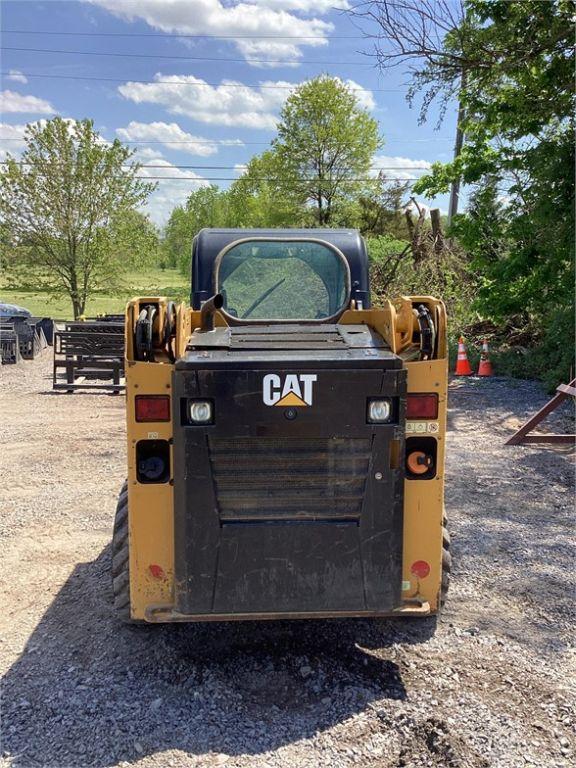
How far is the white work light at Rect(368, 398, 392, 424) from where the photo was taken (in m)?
3.01

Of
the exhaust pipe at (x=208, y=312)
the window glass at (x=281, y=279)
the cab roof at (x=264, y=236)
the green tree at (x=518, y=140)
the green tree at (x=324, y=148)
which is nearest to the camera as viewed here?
the exhaust pipe at (x=208, y=312)

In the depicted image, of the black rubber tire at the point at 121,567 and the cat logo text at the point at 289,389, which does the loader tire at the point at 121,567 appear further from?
the cat logo text at the point at 289,389

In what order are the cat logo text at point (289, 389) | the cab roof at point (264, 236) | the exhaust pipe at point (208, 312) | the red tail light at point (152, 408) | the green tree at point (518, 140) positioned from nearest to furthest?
the cat logo text at point (289, 389)
the red tail light at point (152, 408)
the exhaust pipe at point (208, 312)
the cab roof at point (264, 236)
the green tree at point (518, 140)

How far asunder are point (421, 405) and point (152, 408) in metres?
1.25

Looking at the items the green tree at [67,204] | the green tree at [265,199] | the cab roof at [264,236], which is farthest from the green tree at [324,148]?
the cab roof at [264,236]

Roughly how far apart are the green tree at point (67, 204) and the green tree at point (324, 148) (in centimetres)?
1060

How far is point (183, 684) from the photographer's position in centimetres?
329

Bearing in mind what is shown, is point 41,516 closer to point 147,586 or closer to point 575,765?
point 147,586

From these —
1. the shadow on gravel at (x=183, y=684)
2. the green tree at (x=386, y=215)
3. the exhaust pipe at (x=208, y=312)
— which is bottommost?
the shadow on gravel at (x=183, y=684)

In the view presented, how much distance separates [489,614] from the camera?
13.2 feet

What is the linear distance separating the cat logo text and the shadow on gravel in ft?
Result: 4.67

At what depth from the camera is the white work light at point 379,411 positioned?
3.01 m

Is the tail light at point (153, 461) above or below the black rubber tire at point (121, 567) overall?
above

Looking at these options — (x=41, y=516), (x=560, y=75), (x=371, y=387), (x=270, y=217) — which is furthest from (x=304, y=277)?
(x=270, y=217)
